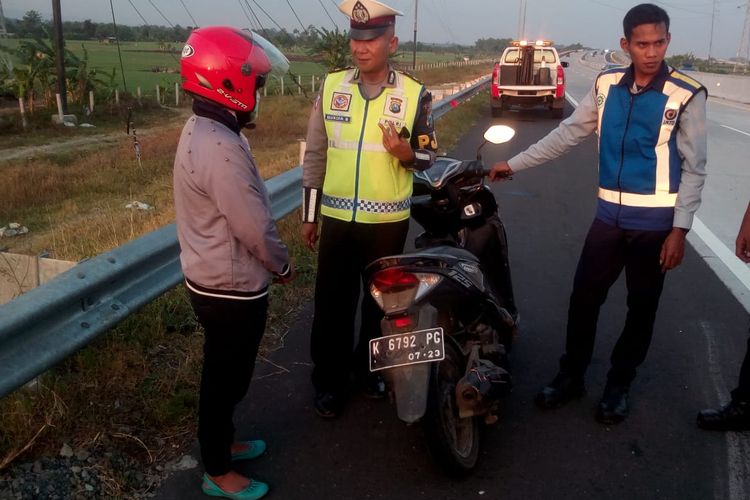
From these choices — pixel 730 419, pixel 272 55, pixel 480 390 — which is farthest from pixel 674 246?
pixel 272 55

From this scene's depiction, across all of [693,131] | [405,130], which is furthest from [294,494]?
[693,131]

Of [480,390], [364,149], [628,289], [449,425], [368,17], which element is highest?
[368,17]

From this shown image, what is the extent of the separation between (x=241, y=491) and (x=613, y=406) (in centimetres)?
196

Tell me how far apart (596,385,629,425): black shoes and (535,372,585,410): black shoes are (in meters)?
0.16

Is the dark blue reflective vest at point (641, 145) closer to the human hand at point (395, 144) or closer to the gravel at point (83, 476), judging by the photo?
the human hand at point (395, 144)

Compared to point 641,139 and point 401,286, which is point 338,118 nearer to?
point 401,286

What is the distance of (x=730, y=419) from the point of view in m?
3.60

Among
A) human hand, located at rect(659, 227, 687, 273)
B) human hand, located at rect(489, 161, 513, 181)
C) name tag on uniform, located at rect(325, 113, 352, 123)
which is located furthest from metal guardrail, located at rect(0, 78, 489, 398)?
human hand, located at rect(659, 227, 687, 273)

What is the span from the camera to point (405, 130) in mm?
3428

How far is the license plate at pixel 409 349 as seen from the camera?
9.94ft

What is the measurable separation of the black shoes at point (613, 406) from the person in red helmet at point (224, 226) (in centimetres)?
180

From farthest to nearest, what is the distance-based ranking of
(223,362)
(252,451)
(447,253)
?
(447,253) → (252,451) → (223,362)

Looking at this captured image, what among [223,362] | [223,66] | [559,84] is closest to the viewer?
[223,66]

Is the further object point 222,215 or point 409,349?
point 409,349
